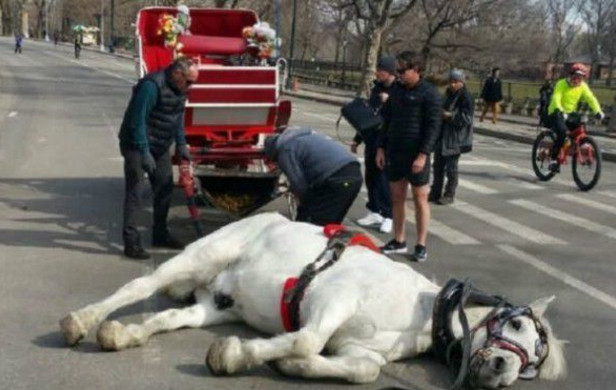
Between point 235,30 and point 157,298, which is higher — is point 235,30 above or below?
above

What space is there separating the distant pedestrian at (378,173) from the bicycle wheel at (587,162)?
4843 millimetres

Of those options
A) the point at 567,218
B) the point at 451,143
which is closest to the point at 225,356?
the point at 567,218

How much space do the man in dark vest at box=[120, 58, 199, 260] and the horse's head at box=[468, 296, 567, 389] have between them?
4112 millimetres

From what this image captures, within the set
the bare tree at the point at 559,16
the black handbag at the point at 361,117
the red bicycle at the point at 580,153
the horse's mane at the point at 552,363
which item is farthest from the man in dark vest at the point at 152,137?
the bare tree at the point at 559,16

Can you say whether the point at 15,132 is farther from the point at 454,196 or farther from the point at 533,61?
the point at 533,61

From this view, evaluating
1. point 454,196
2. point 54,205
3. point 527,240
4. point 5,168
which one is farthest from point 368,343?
point 5,168

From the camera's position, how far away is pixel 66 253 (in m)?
7.47

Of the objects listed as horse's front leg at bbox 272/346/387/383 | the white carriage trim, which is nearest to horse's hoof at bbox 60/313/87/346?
horse's front leg at bbox 272/346/387/383

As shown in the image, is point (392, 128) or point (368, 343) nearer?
point (368, 343)

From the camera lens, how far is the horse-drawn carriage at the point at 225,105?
8727mm

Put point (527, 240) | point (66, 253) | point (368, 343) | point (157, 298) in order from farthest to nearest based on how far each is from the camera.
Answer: point (527, 240), point (66, 253), point (157, 298), point (368, 343)

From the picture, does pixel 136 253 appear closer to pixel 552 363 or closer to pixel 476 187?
pixel 552 363

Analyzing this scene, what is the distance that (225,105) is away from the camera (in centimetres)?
1038

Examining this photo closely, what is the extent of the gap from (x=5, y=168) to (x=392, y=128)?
23.0ft
